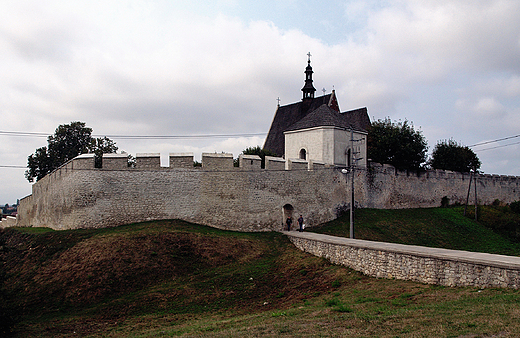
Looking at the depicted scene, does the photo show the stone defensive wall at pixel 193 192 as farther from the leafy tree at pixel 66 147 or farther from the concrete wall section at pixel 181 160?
the leafy tree at pixel 66 147

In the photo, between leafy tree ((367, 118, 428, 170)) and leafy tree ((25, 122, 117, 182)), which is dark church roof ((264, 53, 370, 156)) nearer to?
leafy tree ((367, 118, 428, 170))

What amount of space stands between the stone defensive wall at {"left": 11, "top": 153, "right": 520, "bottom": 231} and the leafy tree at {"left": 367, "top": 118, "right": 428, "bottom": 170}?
783 centimetres

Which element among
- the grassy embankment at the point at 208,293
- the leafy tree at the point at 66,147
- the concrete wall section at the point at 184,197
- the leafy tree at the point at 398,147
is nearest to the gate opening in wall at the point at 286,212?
the concrete wall section at the point at 184,197

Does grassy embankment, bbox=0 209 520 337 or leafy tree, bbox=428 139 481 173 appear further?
leafy tree, bbox=428 139 481 173

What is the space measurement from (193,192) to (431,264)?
13.1 meters

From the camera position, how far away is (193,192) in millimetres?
20922

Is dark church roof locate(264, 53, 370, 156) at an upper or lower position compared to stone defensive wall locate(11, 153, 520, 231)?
upper

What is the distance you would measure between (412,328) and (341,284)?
571 cm

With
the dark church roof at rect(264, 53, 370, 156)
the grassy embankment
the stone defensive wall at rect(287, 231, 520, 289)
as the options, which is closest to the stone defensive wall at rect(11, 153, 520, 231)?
the grassy embankment

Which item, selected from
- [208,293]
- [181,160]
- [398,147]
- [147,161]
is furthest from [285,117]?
[208,293]

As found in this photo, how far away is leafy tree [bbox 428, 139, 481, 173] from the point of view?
39719 millimetres

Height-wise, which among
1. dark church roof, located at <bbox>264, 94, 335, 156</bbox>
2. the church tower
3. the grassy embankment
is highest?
the church tower

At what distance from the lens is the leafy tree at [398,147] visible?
32.5 metres

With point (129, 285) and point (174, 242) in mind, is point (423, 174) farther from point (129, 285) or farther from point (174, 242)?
point (129, 285)
